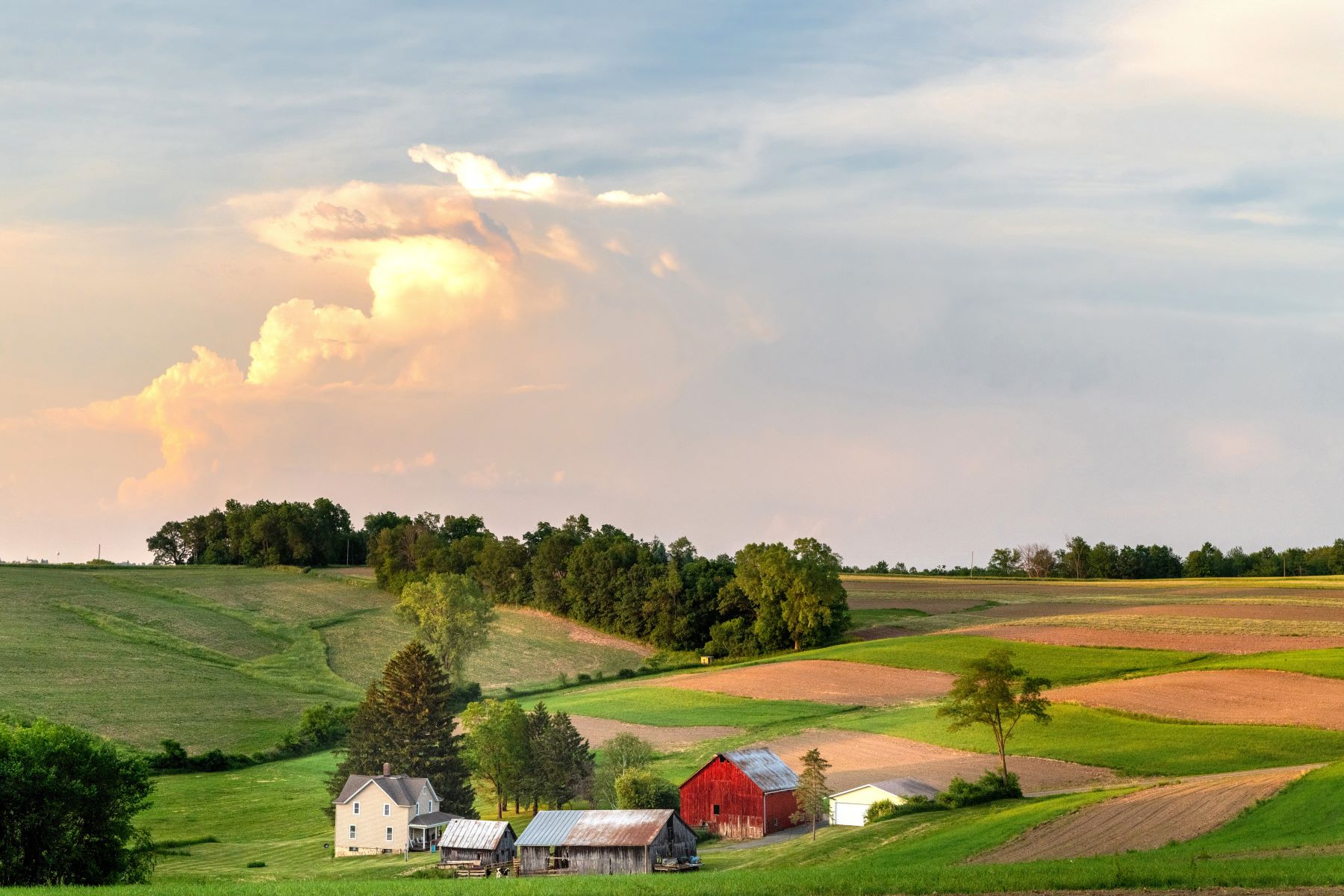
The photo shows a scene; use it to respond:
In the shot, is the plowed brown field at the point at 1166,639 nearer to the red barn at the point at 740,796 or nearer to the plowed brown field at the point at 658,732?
the plowed brown field at the point at 658,732

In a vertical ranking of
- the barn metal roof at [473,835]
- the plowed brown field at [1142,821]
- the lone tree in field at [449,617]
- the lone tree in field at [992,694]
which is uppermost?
the lone tree in field at [449,617]

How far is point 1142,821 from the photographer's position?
43.1 m

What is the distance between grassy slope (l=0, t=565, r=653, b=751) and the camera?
88.1m

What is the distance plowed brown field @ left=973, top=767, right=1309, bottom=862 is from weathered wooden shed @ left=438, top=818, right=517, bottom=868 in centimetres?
2496

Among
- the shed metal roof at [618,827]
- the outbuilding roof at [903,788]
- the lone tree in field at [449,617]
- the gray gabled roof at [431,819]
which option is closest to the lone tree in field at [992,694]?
the outbuilding roof at [903,788]

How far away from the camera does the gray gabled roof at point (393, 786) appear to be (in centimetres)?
6325

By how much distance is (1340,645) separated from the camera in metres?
94.3

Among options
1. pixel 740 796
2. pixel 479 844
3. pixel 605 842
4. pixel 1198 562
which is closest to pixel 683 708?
pixel 740 796

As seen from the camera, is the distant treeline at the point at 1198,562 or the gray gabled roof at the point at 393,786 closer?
the gray gabled roof at the point at 393,786

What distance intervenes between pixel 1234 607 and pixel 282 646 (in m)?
A: 91.2

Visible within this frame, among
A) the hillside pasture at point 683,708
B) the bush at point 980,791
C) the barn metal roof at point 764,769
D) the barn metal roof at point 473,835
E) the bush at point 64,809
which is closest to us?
the bush at point 64,809

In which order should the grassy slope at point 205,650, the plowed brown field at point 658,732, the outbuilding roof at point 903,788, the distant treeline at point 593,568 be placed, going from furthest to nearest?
the distant treeline at point 593,568 < the grassy slope at point 205,650 < the plowed brown field at point 658,732 < the outbuilding roof at point 903,788

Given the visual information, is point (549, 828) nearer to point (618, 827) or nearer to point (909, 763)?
point (618, 827)

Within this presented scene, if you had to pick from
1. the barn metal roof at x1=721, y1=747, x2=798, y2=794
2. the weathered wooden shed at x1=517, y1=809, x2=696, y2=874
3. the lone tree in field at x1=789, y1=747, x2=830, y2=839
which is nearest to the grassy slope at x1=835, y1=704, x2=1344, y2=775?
the barn metal roof at x1=721, y1=747, x2=798, y2=794
